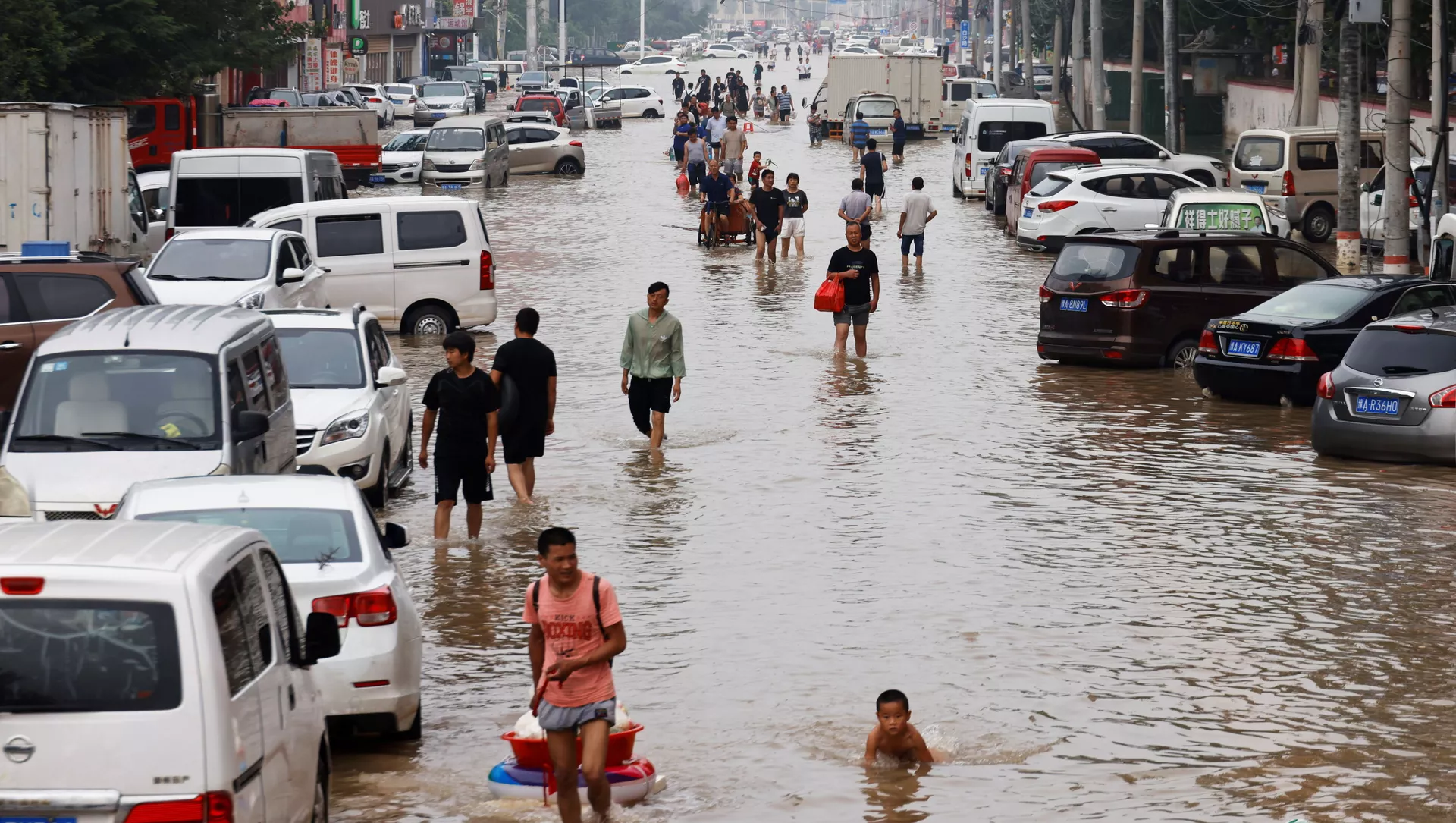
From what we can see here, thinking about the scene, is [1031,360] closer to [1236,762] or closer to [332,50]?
[1236,762]

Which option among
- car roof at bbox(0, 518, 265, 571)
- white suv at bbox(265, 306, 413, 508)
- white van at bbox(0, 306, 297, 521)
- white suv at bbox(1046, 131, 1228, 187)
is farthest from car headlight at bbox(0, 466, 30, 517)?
white suv at bbox(1046, 131, 1228, 187)

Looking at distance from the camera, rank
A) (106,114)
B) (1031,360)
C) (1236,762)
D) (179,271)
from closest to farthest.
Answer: (1236,762)
(179,271)
(1031,360)
(106,114)

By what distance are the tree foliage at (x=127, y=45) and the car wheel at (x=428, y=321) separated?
12143mm

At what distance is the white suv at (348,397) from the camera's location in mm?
14844

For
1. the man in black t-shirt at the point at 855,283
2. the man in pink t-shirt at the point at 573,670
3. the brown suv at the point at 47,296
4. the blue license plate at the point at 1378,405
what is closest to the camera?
the man in pink t-shirt at the point at 573,670

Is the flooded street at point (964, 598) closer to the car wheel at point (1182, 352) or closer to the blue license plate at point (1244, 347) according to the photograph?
the car wheel at point (1182, 352)

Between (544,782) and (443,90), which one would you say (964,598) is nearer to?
(544,782)

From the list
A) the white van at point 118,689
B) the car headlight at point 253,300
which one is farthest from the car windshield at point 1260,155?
the white van at point 118,689

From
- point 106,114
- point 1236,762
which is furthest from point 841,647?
point 106,114

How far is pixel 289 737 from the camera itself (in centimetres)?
676

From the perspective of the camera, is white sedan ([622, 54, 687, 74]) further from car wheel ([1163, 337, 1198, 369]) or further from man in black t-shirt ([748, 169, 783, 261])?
car wheel ([1163, 337, 1198, 369])

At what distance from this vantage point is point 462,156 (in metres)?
46.2

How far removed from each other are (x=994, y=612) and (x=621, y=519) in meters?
3.66

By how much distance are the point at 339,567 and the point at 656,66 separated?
389 feet
